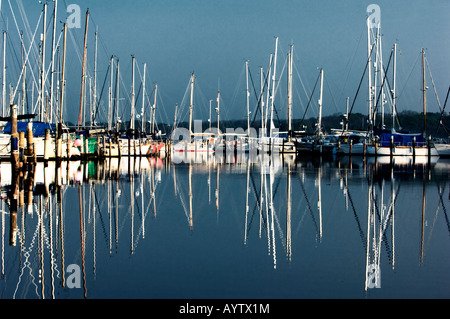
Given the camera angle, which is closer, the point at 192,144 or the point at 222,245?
the point at 222,245

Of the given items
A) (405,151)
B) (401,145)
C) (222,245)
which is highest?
(401,145)

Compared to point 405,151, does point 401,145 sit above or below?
above

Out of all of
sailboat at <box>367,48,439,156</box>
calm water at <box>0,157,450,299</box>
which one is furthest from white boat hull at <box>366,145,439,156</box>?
calm water at <box>0,157,450,299</box>

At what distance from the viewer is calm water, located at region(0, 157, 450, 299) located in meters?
8.74

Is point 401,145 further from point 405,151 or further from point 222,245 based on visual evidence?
point 222,245

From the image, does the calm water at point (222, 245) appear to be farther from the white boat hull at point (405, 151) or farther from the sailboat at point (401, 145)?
the sailboat at point (401, 145)

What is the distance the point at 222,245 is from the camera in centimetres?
1214

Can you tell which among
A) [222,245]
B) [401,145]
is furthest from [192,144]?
[222,245]

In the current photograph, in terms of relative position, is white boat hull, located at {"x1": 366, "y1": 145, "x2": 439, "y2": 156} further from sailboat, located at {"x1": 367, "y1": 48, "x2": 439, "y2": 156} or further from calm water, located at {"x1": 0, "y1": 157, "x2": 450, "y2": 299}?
calm water, located at {"x1": 0, "y1": 157, "x2": 450, "y2": 299}

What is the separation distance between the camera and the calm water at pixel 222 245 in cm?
874

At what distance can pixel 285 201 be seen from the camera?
66.2ft

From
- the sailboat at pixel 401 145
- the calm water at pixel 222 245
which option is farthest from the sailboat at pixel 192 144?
the calm water at pixel 222 245
